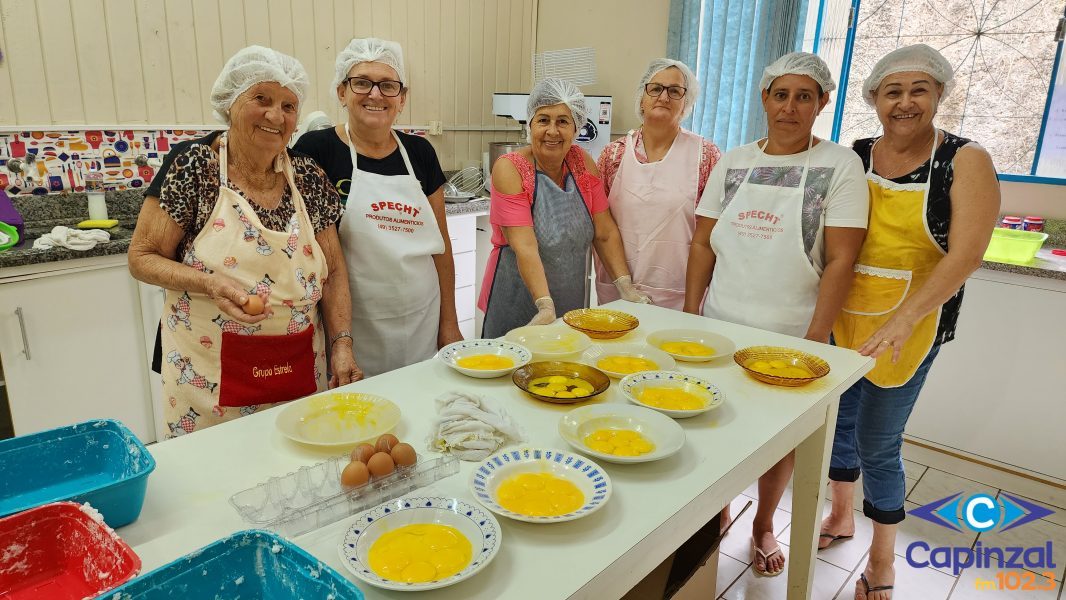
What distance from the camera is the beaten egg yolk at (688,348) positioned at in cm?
173

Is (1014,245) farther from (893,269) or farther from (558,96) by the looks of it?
(558,96)

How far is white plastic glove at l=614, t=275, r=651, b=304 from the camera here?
2.28 meters

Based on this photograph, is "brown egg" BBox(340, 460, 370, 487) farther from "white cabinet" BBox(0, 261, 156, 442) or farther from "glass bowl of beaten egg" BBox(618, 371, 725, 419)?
"white cabinet" BBox(0, 261, 156, 442)

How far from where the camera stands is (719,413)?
54.9 inches

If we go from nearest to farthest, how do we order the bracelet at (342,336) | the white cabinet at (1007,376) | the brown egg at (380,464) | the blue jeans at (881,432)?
the brown egg at (380,464)
the bracelet at (342,336)
the blue jeans at (881,432)
the white cabinet at (1007,376)

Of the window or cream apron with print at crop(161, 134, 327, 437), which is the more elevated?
the window

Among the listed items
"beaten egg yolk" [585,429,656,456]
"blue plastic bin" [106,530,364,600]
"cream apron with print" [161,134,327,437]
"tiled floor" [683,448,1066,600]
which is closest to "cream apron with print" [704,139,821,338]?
"tiled floor" [683,448,1066,600]

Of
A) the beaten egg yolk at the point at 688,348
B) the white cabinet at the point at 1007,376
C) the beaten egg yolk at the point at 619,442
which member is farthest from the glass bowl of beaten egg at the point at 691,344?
the white cabinet at the point at 1007,376

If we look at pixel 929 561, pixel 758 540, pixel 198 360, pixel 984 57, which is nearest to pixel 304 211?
pixel 198 360

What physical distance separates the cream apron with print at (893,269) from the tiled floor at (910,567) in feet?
2.33

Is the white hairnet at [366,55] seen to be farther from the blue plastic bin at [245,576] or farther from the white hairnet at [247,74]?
the blue plastic bin at [245,576]

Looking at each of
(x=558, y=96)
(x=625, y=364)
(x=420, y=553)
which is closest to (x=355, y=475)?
(x=420, y=553)

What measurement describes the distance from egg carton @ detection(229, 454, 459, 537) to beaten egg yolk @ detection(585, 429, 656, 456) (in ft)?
0.86

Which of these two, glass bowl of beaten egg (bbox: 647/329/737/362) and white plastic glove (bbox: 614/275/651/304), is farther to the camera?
white plastic glove (bbox: 614/275/651/304)
